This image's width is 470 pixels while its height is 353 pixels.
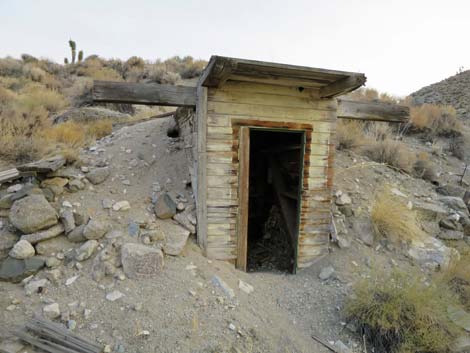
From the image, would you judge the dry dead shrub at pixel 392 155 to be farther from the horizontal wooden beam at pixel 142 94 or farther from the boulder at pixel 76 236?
the boulder at pixel 76 236

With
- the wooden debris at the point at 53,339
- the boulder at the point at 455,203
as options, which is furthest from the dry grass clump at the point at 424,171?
the wooden debris at the point at 53,339

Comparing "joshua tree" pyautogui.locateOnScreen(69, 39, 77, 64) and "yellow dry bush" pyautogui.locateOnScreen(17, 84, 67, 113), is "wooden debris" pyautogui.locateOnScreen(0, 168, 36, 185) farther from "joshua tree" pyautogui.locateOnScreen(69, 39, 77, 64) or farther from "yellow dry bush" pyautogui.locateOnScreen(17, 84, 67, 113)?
"joshua tree" pyautogui.locateOnScreen(69, 39, 77, 64)

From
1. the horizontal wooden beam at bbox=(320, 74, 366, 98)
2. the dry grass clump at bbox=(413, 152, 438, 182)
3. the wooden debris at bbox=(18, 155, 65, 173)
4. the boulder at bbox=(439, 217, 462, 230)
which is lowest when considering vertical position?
the boulder at bbox=(439, 217, 462, 230)

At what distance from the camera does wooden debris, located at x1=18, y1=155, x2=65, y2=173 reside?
11.3 feet

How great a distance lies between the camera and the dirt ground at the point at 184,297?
95.3 inches

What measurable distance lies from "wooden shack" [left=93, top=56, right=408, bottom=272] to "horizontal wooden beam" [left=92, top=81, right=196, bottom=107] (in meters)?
0.01

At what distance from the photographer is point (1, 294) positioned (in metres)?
2.56

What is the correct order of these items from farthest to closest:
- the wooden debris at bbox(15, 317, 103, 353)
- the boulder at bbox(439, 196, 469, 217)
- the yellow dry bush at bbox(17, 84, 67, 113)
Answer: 1. the yellow dry bush at bbox(17, 84, 67, 113)
2. the boulder at bbox(439, 196, 469, 217)
3. the wooden debris at bbox(15, 317, 103, 353)

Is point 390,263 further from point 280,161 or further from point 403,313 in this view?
point 280,161

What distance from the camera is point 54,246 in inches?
120

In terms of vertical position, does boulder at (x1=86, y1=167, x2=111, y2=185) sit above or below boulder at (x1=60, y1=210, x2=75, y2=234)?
above

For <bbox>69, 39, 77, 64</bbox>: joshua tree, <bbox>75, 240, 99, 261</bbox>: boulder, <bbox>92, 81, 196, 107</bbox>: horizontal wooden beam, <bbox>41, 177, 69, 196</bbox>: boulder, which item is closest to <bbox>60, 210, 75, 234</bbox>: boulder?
<bbox>75, 240, 99, 261</bbox>: boulder

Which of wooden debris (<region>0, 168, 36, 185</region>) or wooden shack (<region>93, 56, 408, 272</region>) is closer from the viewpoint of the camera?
wooden shack (<region>93, 56, 408, 272</region>)

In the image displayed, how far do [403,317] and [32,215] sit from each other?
4154mm
